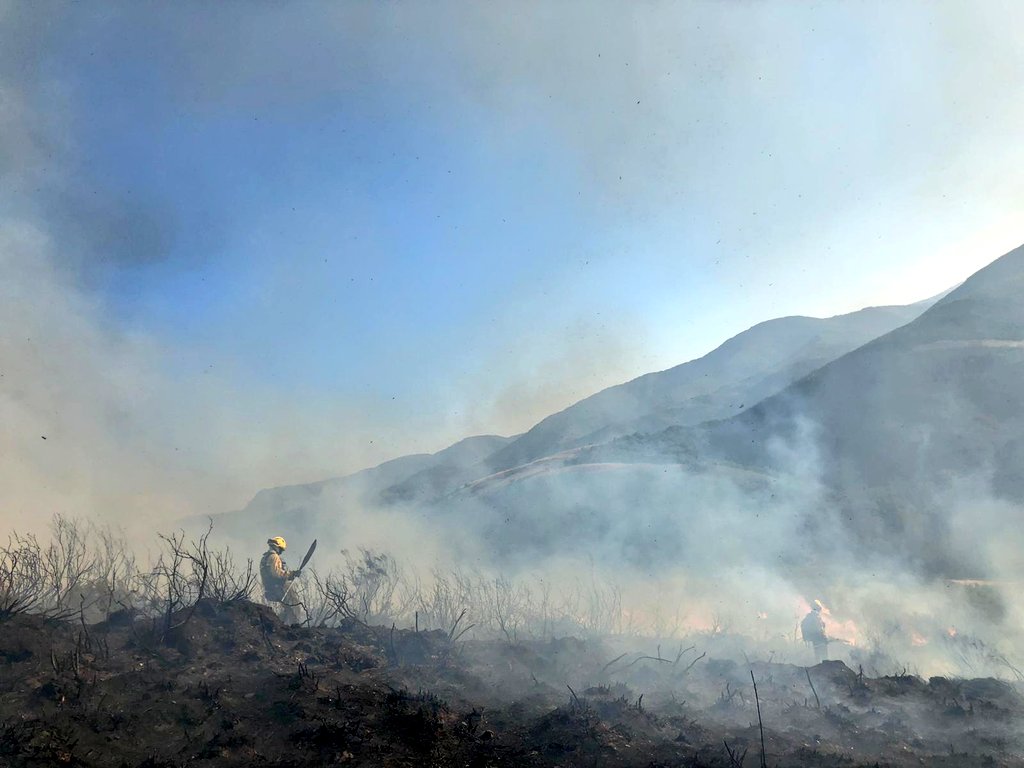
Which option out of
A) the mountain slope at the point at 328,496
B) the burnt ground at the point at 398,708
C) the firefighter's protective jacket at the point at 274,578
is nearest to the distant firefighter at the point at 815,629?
the burnt ground at the point at 398,708

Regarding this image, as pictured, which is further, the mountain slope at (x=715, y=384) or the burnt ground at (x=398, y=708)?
the mountain slope at (x=715, y=384)

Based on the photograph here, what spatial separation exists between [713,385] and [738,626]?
38.4 meters

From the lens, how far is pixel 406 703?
776 cm

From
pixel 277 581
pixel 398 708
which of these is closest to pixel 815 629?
pixel 398 708

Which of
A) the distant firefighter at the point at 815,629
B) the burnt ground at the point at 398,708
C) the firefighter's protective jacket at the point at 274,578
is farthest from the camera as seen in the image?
the distant firefighter at the point at 815,629

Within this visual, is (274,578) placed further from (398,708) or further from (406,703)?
(398,708)

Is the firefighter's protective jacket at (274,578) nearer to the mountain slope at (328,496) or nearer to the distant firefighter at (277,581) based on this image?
the distant firefighter at (277,581)

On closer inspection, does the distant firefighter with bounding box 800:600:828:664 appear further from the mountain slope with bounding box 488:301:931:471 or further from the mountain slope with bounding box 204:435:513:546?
the mountain slope with bounding box 488:301:931:471

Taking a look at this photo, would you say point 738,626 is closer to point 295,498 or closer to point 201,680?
point 201,680

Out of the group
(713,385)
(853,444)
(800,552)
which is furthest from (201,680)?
(713,385)

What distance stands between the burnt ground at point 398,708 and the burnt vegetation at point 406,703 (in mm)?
27

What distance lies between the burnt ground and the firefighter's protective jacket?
2264 millimetres

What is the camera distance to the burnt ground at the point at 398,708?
6.69 m

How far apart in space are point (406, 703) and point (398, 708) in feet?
0.82
